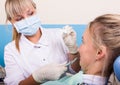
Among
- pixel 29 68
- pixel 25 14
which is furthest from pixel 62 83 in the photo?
pixel 25 14

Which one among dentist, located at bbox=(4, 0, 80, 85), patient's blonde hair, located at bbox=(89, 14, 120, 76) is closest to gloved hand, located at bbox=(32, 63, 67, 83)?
dentist, located at bbox=(4, 0, 80, 85)

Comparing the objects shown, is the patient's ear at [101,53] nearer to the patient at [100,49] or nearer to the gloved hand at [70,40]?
the patient at [100,49]

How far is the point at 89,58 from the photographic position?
110 cm

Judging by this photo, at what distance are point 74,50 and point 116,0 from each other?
1110mm

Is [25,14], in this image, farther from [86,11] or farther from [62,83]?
[86,11]

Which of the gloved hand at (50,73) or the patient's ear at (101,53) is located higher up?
the patient's ear at (101,53)

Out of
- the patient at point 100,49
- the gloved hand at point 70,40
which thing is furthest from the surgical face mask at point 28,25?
the patient at point 100,49

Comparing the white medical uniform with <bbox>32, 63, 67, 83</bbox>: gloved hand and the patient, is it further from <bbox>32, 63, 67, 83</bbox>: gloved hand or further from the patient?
the patient

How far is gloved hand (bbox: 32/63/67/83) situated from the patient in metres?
0.33

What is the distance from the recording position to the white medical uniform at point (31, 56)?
5.53 feet

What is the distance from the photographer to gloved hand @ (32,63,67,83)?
1449 millimetres

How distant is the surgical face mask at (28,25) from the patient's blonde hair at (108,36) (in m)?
0.67

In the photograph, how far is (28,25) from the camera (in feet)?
5.50

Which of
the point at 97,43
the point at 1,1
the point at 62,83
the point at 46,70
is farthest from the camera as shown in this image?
the point at 1,1
